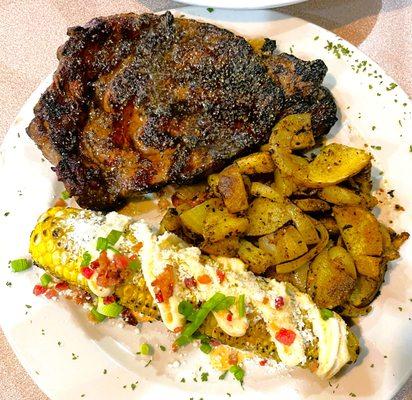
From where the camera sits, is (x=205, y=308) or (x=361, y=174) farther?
(x=361, y=174)

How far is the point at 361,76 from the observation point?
3191 mm

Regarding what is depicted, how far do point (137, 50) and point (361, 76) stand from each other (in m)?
1.30

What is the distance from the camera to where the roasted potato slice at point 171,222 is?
294 centimetres

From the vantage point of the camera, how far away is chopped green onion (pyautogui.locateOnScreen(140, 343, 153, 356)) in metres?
3.10

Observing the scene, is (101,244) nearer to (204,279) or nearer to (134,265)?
(134,265)

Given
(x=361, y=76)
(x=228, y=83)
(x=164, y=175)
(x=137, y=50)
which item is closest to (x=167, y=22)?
(x=137, y=50)

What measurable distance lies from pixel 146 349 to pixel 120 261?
2.20ft

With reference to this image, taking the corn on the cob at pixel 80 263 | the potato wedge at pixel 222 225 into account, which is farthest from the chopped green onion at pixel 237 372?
the potato wedge at pixel 222 225

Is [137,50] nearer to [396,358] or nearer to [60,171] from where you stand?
[60,171]

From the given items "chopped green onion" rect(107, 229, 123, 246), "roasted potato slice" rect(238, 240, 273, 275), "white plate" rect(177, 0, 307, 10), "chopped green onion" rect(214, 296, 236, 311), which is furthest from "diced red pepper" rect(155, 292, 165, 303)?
"white plate" rect(177, 0, 307, 10)

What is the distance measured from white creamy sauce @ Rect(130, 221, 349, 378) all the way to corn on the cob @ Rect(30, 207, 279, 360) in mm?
65

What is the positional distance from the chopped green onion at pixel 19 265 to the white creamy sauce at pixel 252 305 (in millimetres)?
790

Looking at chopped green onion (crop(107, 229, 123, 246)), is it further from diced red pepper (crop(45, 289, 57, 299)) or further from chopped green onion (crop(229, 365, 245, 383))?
chopped green onion (crop(229, 365, 245, 383))

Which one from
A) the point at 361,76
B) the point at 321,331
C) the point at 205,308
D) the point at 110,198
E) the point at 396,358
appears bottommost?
the point at 396,358
